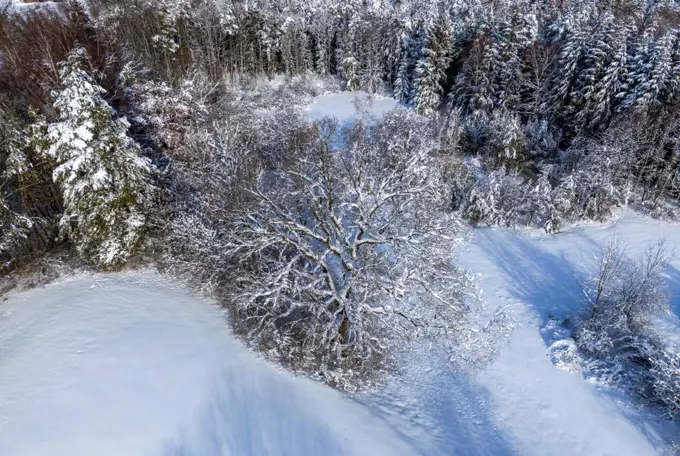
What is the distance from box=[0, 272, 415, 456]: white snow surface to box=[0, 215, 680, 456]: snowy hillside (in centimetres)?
3

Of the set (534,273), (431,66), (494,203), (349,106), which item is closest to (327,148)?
(494,203)

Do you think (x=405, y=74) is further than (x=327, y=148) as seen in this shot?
Yes

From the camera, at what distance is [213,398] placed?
11.8m

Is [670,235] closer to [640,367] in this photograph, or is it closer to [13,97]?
[640,367]

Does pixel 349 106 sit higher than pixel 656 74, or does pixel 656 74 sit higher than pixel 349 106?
pixel 656 74

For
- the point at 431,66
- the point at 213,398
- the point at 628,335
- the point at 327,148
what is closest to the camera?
the point at 213,398

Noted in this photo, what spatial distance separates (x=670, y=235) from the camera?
22781 mm

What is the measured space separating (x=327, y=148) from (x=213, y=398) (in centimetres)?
1098

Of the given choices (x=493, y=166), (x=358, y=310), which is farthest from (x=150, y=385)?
(x=493, y=166)

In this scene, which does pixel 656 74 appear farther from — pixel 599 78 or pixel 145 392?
pixel 145 392

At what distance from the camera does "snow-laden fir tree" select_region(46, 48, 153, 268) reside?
14180 mm

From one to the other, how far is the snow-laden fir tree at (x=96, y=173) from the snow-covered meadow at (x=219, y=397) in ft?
5.51

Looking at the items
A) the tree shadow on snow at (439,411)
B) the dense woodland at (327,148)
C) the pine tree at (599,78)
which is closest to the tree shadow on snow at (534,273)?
the dense woodland at (327,148)

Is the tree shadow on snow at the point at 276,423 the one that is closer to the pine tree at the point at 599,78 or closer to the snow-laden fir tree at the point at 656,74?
the pine tree at the point at 599,78
